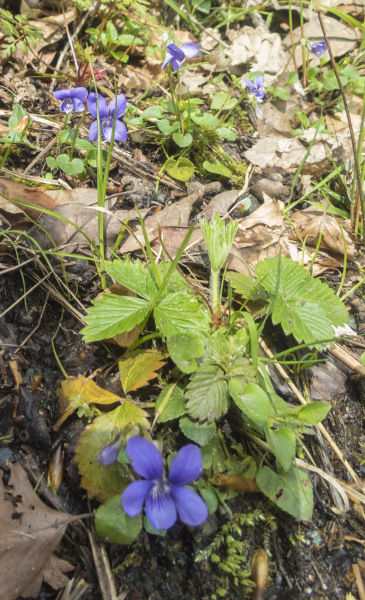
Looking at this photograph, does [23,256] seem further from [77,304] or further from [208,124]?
[208,124]

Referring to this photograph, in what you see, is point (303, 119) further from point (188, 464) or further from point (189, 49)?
point (188, 464)

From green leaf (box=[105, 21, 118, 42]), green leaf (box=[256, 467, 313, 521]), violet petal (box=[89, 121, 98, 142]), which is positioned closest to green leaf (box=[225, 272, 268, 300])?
green leaf (box=[256, 467, 313, 521])

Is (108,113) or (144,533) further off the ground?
(108,113)

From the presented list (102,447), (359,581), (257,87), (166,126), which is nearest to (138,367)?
(102,447)

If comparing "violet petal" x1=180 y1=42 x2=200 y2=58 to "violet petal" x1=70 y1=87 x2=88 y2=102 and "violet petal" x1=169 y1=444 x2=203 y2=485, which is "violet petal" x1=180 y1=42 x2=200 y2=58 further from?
"violet petal" x1=169 y1=444 x2=203 y2=485

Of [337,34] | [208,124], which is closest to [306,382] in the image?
[208,124]
